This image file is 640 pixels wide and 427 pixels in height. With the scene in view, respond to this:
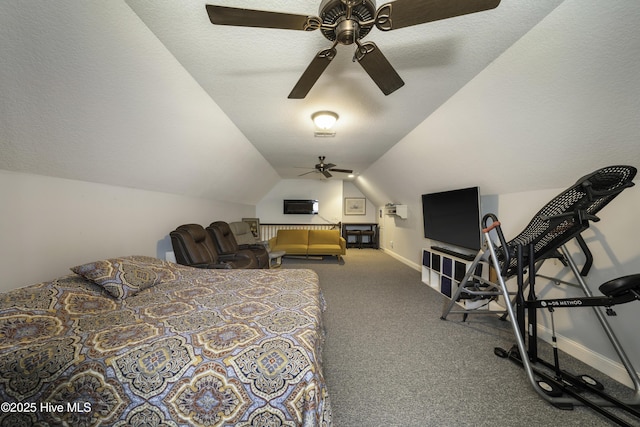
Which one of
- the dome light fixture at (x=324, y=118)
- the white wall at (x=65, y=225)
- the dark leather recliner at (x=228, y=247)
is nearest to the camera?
the white wall at (x=65, y=225)

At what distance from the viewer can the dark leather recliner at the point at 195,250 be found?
2.74 m

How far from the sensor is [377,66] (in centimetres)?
133

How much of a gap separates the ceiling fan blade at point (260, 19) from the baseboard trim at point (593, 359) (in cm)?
→ 317

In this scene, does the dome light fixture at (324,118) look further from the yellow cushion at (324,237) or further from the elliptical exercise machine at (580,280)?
the yellow cushion at (324,237)

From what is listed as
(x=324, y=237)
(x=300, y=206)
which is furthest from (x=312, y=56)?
(x=300, y=206)

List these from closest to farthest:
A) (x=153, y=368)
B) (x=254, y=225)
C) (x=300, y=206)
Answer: (x=153, y=368) → (x=254, y=225) → (x=300, y=206)

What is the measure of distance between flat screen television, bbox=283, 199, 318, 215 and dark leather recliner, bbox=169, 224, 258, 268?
421 centimetres

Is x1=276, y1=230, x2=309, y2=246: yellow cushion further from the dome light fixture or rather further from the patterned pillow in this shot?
the patterned pillow

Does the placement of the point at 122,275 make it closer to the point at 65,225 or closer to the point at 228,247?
the point at 65,225

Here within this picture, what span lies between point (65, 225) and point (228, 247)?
2.16m

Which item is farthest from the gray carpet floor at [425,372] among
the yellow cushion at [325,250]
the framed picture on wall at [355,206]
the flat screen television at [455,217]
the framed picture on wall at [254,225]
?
the framed picture on wall at [355,206]

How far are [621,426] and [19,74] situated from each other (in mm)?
3912

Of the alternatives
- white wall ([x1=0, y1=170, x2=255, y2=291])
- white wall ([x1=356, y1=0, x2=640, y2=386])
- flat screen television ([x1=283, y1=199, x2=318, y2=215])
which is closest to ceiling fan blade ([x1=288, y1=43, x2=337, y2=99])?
white wall ([x1=356, y1=0, x2=640, y2=386])

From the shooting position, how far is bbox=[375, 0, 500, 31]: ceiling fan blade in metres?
0.95
